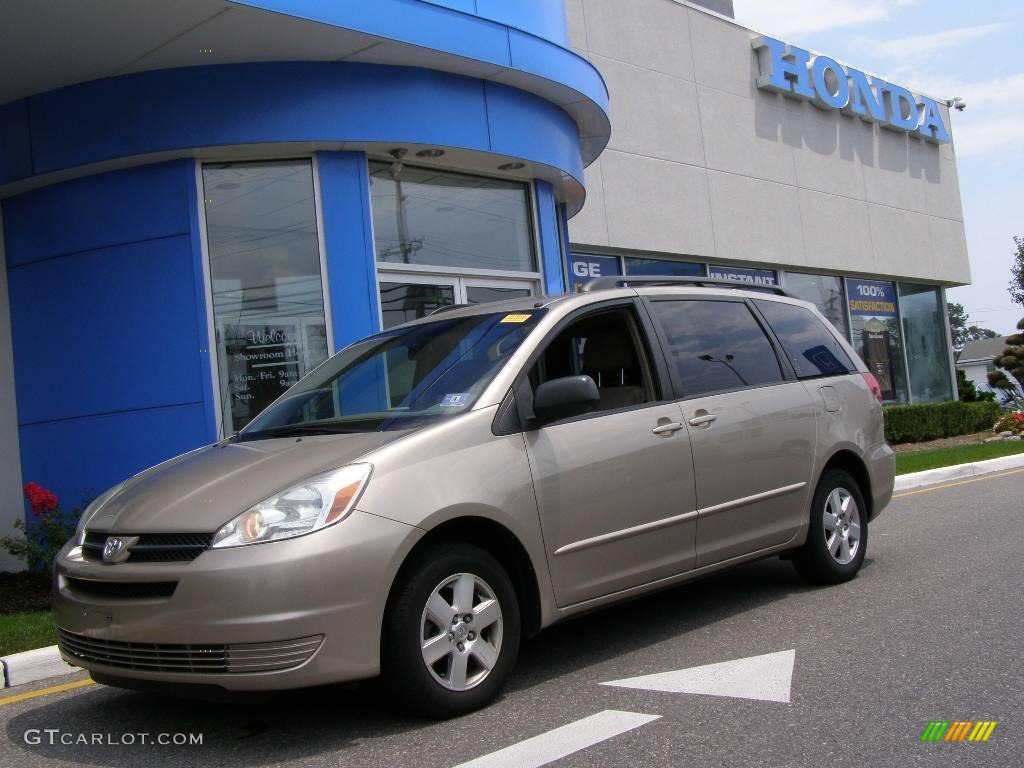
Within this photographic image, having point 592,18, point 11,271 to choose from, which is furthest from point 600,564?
point 592,18

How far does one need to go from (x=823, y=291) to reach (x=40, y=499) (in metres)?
18.0

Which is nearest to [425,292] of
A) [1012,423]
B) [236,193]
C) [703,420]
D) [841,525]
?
[236,193]

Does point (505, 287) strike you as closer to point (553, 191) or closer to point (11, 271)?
point (553, 191)

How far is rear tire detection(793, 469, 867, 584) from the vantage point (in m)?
6.28

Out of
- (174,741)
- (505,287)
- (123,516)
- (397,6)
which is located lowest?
(174,741)

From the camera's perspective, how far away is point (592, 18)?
57.3ft

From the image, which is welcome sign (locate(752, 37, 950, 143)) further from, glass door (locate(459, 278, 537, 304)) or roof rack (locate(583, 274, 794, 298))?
roof rack (locate(583, 274, 794, 298))

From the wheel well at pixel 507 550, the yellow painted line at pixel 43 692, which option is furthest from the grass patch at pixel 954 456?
the yellow painted line at pixel 43 692

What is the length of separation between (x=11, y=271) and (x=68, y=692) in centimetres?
588

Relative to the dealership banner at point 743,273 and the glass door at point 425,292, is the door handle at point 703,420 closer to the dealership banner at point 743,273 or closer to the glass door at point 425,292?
the glass door at point 425,292

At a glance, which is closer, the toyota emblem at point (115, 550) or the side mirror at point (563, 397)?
the toyota emblem at point (115, 550)

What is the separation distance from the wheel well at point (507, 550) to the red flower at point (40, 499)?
5.69m

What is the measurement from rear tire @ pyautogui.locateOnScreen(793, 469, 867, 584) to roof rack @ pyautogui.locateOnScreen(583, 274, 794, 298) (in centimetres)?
126

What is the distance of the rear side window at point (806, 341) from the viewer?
6449 mm
